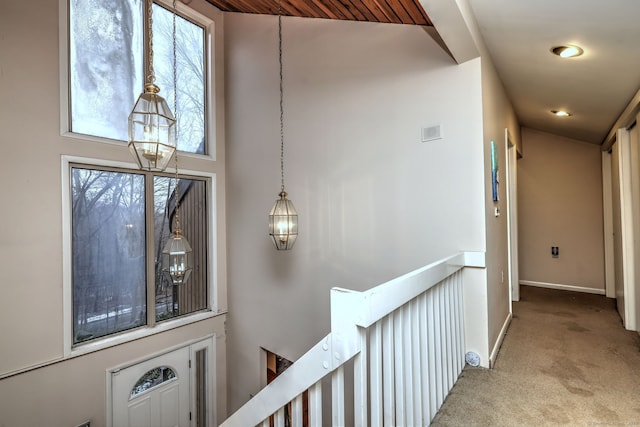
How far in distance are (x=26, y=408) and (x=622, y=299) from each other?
5904mm

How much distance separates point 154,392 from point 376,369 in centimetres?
386

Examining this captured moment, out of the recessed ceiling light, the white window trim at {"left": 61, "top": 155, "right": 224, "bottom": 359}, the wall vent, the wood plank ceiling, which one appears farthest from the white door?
the recessed ceiling light

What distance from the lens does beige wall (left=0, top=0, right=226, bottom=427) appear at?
2.95m

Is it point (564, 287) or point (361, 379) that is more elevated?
point (361, 379)

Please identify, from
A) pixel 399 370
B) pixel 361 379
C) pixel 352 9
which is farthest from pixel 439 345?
pixel 352 9

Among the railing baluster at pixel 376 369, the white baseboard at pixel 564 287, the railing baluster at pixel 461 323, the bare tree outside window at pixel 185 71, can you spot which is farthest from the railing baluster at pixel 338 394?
the white baseboard at pixel 564 287

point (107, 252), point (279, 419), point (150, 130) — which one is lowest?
point (279, 419)

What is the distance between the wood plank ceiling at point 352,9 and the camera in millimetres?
2412

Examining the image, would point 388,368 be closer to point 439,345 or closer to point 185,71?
point 439,345

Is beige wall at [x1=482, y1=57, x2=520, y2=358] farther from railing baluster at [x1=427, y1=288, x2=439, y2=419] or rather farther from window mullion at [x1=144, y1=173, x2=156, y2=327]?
window mullion at [x1=144, y1=173, x2=156, y2=327]

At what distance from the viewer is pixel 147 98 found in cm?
179

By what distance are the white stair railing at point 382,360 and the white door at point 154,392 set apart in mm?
2828

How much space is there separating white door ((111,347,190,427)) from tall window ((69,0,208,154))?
2.77 metres

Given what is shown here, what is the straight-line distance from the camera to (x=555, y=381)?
6.80 ft
